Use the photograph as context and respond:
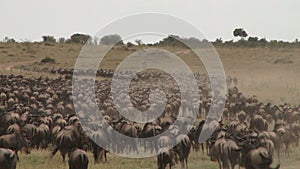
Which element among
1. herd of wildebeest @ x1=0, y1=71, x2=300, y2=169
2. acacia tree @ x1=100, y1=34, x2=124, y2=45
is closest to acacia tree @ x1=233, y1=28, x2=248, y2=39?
acacia tree @ x1=100, y1=34, x2=124, y2=45

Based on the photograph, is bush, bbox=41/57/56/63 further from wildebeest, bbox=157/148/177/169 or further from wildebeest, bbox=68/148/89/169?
wildebeest, bbox=68/148/89/169

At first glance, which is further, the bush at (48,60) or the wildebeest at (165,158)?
the bush at (48,60)

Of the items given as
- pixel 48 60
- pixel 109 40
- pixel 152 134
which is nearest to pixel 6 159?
pixel 152 134

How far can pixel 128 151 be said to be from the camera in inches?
582

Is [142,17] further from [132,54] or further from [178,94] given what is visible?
[132,54]

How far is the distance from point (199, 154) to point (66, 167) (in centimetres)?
421

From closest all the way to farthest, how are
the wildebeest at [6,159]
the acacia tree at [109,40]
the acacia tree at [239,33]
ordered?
1. the wildebeest at [6,159]
2. the acacia tree at [109,40]
3. the acacia tree at [239,33]

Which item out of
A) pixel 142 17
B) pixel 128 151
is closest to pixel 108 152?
pixel 128 151

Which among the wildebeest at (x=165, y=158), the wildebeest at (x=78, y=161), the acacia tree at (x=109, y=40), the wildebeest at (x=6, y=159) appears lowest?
the wildebeest at (x=165, y=158)

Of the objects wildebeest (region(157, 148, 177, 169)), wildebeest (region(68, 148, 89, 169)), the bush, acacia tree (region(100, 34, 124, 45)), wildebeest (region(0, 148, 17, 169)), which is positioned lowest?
wildebeest (region(157, 148, 177, 169))

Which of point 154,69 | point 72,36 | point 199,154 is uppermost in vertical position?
point 72,36

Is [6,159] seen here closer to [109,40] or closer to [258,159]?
[258,159]

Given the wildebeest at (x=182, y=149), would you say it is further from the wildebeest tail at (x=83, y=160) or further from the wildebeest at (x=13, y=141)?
the wildebeest at (x=13, y=141)

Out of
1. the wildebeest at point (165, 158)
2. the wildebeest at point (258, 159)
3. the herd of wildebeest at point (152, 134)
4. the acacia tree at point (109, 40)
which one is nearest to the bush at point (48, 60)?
the acacia tree at point (109, 40)
